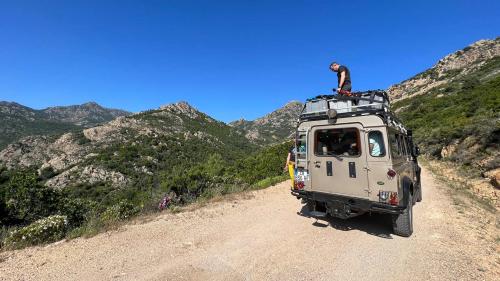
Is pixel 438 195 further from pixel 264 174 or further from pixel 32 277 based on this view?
pixel 32 277

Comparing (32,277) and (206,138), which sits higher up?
(206,138)

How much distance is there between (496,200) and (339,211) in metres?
8.85

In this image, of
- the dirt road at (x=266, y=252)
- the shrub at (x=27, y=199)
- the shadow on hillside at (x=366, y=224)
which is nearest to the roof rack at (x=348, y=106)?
the shadow on hillside at (x=366, y=224)

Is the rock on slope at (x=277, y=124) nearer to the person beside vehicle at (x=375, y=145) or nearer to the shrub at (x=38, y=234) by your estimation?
the person beside vehicle at (x=375, y=145)

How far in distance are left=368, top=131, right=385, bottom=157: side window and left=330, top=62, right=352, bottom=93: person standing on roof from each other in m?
2.09

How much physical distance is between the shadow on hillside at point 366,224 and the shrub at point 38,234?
584 centimetres

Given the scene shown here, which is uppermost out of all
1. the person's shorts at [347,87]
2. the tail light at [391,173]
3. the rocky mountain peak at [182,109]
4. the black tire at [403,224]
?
the rocky mountain peak at [182,109]

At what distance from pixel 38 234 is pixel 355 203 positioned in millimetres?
6659

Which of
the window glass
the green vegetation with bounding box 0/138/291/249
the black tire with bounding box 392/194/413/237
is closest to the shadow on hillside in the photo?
the black tire with bounding box 392/194/413/237

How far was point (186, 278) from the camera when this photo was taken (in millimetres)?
4508

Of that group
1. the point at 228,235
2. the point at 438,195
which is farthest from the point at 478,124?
the point at 228,235

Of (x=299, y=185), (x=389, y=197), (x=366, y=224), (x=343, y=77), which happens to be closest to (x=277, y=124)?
(x=343, y=77)

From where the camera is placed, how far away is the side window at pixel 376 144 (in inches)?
241

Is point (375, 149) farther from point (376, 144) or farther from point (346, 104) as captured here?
point (346, 104)
